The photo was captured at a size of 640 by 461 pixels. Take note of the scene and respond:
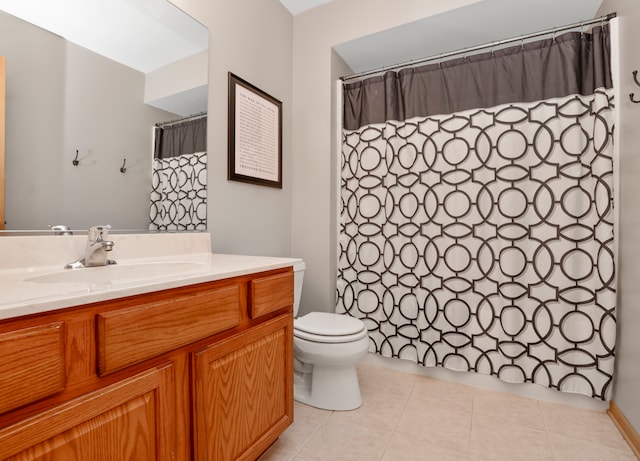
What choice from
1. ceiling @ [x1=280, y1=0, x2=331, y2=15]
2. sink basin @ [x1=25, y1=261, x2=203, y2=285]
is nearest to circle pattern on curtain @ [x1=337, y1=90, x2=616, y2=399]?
ceiling @ [x1=280, y1=0, x2=331, y2=15]

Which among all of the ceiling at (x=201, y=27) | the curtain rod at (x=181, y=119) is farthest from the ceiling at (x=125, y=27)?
the curtain rod at (x=181, y=119)

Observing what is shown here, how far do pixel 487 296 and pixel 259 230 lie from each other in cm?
142

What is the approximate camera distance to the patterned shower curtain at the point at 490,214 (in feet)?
5.42

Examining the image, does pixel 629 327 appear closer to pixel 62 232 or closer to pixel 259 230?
pixel 259 230

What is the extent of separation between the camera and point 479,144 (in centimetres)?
187

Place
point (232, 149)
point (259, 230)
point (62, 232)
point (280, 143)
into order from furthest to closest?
point (280, 143) < point (259, 230) < point (232, 149) < point (62, 232)

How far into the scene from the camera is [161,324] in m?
0.83

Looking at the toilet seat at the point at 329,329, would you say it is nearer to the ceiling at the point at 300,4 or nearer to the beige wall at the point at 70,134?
the beige wall at the point at 70,134

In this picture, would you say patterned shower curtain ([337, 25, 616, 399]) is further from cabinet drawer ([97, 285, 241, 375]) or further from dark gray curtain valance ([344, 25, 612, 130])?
cabinet drawer ([97, 285, 241, 375])

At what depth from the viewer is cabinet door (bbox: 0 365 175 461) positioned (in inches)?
23.8

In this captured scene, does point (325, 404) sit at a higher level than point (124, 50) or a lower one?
lower

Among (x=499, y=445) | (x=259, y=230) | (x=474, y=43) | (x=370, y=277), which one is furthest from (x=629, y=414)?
(x=474, y=43)

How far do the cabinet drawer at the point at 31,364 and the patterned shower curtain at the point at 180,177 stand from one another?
2.97 feet

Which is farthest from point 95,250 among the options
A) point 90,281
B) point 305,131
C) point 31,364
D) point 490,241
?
point 490,241
